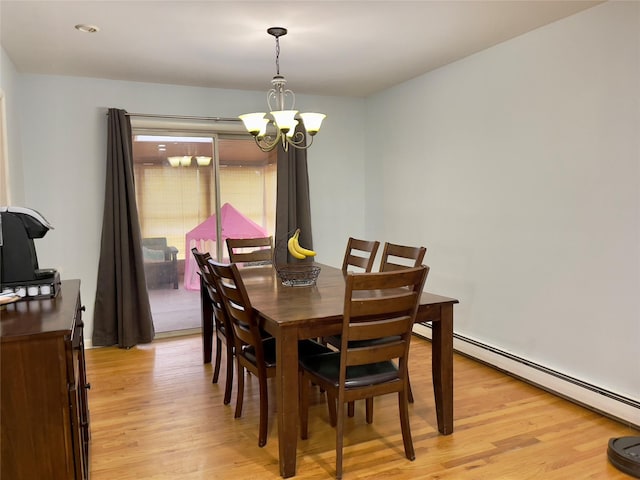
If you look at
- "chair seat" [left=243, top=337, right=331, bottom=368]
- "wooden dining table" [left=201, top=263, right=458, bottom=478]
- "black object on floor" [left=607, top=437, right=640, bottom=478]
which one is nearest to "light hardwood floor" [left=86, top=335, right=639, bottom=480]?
"black object on floor" [left=607, top=437, right=640, bottom=478]

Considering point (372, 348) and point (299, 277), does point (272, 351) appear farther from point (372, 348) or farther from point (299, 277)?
point (372, 348)

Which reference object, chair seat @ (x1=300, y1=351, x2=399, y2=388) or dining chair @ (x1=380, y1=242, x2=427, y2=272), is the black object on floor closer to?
chair seat @ (x1=300, y1=351, x2=399, y2=388)

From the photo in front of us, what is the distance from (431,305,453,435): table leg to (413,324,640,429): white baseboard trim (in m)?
0.96

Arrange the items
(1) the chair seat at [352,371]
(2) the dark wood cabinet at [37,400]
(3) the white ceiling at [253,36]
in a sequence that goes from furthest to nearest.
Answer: (3) the white ceiling at [253,36] < (1) the chair seat at [352,371] < (2) the dark wood cabinet at [37,400]

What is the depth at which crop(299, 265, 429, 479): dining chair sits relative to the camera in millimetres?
2287

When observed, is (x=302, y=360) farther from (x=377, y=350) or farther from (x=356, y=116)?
(x=356, y=116)

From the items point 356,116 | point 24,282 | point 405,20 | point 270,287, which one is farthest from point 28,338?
point 356,116

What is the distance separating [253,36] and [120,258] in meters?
2.31

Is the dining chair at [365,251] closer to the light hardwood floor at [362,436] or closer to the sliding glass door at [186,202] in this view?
the light hardwood floor at [362,436]

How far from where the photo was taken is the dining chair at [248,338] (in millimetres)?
2600

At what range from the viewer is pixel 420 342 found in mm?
4613

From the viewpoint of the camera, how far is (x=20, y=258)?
86.3 inches

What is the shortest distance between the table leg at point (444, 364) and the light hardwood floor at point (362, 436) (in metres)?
0.12

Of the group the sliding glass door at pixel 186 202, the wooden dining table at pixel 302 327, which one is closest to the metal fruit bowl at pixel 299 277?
the wooden dining table at pixel 302 327
